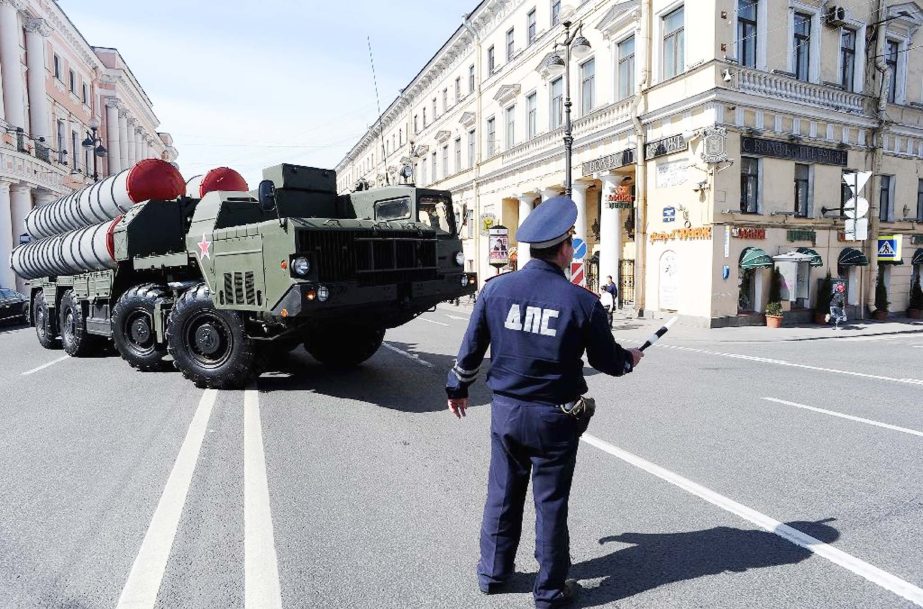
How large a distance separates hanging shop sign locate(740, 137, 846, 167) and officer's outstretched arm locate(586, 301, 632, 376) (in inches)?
655

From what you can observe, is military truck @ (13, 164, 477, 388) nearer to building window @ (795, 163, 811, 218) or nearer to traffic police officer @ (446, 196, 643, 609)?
traffic police officer @ (446, 196, 643, 609)

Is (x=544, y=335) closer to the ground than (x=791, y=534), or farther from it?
farther from it

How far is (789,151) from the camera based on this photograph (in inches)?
697

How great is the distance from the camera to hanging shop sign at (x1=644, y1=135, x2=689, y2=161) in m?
17.1

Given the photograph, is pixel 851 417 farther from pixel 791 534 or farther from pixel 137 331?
pixel 137 331

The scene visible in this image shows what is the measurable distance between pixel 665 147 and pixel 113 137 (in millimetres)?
47458

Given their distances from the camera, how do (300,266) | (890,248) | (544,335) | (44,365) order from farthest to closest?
(890,248) < (44,365) < (300,266) < (544,335)

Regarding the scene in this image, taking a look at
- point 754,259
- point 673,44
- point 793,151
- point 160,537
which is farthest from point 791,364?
point 673,44

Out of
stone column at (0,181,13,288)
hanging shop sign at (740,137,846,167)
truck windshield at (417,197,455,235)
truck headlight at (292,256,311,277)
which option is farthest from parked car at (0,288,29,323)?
hanging shop sign at (740,137,846,167)

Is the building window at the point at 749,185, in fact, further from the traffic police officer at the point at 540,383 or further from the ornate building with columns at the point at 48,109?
the ornate building with columns at the point at 48,109

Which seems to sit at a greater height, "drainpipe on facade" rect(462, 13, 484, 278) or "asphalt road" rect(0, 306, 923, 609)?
"drainpipe on facade" rect(462, 13, 484, 278)

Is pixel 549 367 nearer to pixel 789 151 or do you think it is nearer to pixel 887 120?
pixel 789 151

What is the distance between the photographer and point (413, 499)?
4012mm

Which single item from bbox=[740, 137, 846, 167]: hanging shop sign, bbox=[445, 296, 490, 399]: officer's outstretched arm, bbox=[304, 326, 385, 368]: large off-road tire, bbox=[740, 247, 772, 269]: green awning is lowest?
bbox=[304, 326, 385, 368]: large off-road tire
